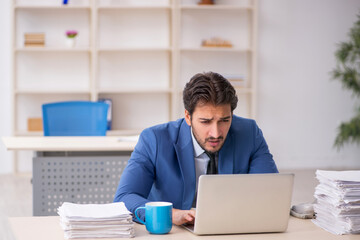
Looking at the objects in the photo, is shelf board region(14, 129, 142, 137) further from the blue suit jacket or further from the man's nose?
the man's nose

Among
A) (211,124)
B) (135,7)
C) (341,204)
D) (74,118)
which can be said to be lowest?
(341,204)

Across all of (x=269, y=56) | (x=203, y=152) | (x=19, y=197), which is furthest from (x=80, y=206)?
(x=269, y=56)

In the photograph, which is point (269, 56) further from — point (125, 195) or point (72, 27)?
point (125, 195)

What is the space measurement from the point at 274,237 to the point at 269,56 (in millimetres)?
5156

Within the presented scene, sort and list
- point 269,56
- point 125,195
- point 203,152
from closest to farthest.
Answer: point 125,195, point 203,152, point 269,56

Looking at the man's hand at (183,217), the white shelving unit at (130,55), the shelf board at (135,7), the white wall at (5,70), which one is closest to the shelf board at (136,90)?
the white shelving unit at (130,55)

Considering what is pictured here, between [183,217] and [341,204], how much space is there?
0.50m

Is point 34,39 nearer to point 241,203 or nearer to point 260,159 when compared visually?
point 260,159

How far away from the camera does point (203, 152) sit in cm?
230

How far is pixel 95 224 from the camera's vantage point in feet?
5.76

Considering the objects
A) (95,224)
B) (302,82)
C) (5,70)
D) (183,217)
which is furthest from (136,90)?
(95,224)

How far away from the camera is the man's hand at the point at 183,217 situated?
6.18ft

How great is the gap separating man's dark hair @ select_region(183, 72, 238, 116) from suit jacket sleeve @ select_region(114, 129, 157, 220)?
0.24m

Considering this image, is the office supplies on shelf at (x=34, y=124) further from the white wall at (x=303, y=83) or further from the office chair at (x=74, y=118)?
the white wall at (x=303, y=83)
